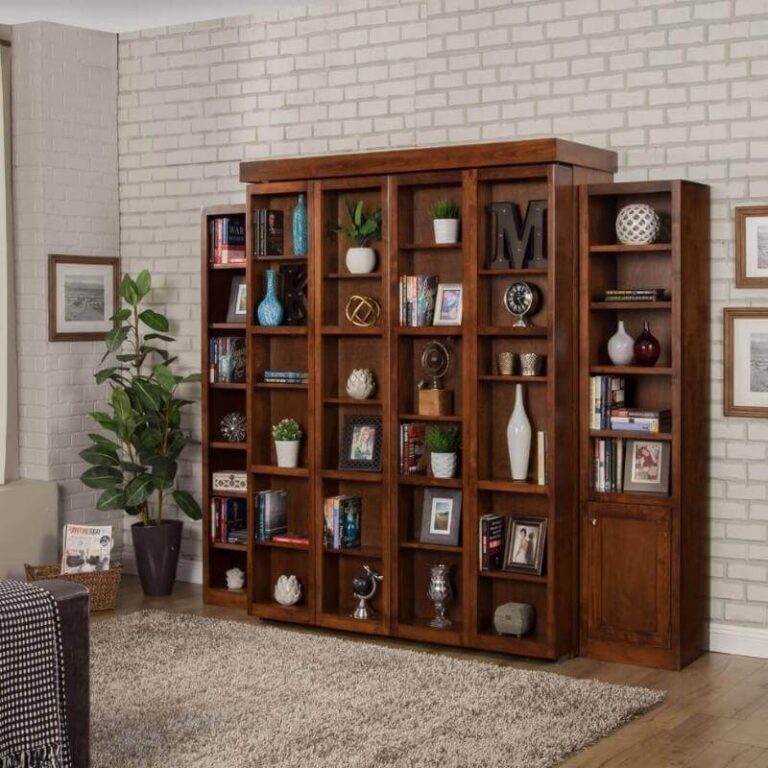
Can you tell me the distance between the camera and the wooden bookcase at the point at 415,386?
5.62 metres

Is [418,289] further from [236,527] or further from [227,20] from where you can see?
[227,20]

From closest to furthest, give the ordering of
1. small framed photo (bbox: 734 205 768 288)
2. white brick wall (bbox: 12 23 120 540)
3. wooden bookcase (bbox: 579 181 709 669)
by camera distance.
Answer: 1. wooden bookcase (bbox: 579 181 709 669)
2. small framed photo (bbox: 734 205 768 288)
3. white brick wall (bbox: 12 23 120 540)

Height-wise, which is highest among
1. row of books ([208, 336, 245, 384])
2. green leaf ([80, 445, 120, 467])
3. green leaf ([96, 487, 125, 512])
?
row of books ([208, 336, 245, 384])

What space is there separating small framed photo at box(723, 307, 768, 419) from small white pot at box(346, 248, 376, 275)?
5.39 feet

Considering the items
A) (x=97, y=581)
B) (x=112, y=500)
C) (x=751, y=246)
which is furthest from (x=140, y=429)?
(x=751, y=246)

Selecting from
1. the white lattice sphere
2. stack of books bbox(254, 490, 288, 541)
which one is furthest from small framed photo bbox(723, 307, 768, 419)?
stack of books bbox(254, 490, 288, 541)

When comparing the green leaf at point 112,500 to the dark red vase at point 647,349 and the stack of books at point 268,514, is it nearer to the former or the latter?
the stack of books at point 268,514

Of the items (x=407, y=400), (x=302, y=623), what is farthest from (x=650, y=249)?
(x=302, y=623)

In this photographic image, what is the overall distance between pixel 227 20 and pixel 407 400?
99.7 inches

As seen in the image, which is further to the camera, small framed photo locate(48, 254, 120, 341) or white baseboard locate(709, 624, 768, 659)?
small framed photo locate(48, 254, 120, 341)

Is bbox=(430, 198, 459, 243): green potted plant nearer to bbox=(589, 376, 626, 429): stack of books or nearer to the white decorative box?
bbox=(589, 376, 626, 429): stack of books

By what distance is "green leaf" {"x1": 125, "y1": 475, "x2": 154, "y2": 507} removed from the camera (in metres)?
6.86

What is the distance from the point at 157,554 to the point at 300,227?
1.99 metres

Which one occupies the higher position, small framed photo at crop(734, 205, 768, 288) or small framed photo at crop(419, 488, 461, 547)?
small framed photo at crop(734, 205, 768, 288)
